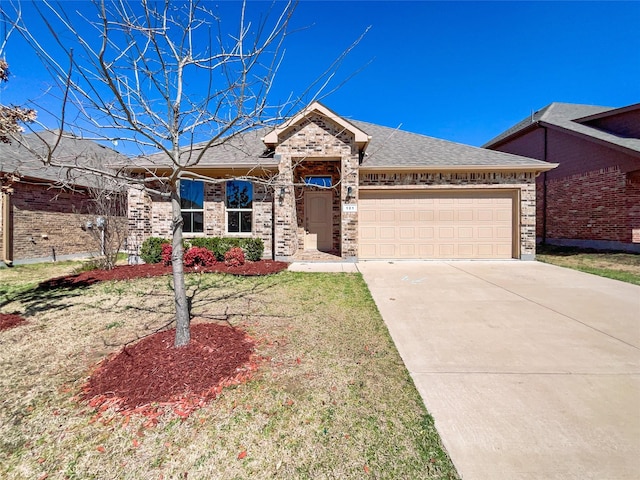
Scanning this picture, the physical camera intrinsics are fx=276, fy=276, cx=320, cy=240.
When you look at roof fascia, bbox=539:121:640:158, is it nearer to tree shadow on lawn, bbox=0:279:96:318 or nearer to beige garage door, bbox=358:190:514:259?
beige garage door, bbox=358:190:514:259

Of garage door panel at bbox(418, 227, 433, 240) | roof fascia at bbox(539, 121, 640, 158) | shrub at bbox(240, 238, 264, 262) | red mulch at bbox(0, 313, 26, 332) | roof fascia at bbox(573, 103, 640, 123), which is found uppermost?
roof fascia at bbox(573, 103, 640, 123)

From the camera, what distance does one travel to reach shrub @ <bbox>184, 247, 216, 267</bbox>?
8.42 meters

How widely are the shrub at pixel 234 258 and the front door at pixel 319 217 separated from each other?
350cm

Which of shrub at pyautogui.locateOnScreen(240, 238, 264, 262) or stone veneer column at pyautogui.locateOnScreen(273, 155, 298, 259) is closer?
shrub at pyautogui.locateOnScreen(240, 238, 264, 262)

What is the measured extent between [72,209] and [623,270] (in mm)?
19176

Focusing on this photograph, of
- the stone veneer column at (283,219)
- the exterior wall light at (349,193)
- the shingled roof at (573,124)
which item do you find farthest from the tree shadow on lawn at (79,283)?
the shingled roof at (573,124)

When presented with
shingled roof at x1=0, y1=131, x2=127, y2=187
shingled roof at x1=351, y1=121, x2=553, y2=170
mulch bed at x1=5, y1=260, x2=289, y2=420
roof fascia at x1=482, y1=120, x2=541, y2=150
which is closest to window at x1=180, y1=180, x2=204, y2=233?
shingled roof at x1=0, y1=131, x2=127, y2=187

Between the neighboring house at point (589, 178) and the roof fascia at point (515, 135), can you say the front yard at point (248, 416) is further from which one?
the roof fascia at point (515, 135)

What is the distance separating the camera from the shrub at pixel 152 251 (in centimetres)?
923

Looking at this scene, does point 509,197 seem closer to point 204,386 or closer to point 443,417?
point 443,417

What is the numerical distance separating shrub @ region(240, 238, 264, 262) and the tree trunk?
242 inches

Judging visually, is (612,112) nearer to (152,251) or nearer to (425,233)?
(425,233)

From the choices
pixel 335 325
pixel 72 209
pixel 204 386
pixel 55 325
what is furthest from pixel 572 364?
pixel 72 209

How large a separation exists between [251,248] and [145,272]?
10.1ft
